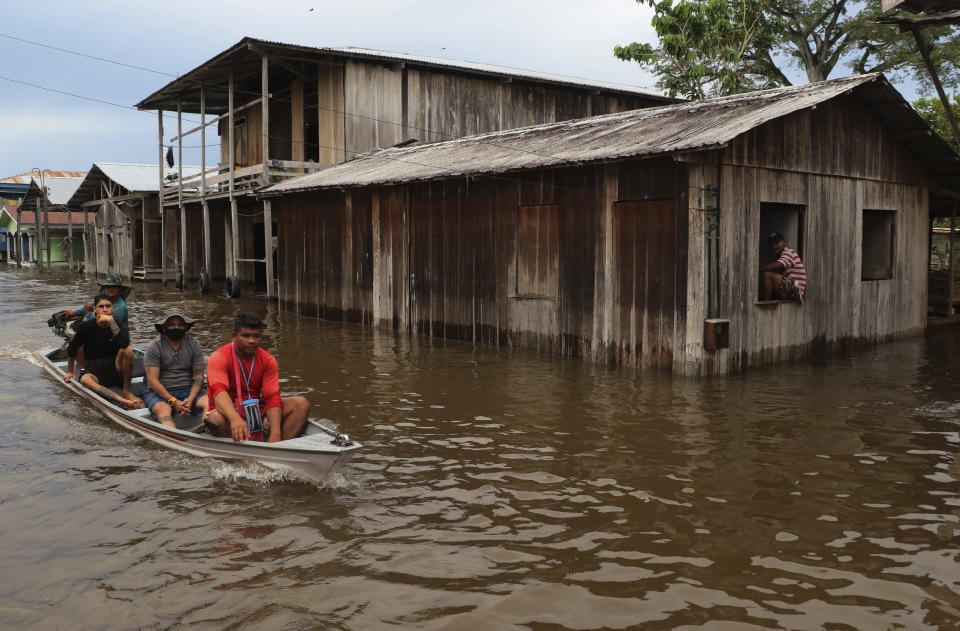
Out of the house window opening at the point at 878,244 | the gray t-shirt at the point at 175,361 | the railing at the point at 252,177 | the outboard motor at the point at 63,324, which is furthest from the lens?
the railing at the point at 252,177

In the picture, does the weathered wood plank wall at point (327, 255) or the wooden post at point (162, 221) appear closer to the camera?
the weathered wood plank wall at point (327, 255)

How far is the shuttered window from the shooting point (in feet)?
43.5

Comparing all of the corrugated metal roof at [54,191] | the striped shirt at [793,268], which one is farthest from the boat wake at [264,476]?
the corrugated metal roof at [54,191]

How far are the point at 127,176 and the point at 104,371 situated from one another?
1171 inches

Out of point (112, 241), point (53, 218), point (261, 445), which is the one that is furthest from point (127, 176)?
point (261, 445)

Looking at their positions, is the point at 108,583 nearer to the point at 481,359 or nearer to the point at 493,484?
the point at 493,484

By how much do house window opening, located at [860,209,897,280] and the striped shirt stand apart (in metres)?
3.15

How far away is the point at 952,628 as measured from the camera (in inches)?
167

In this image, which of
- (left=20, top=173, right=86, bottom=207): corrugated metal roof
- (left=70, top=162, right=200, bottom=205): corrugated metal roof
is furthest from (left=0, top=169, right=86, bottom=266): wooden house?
(left=70, top=162, right=200, bottom=205): corrugated metal roof

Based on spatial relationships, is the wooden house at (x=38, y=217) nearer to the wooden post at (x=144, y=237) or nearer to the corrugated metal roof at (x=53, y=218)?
the corrugated metal roof at (x=53, y=218)

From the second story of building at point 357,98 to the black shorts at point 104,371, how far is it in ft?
43.3

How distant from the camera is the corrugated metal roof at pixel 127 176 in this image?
34.4 m

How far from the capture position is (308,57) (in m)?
23.0

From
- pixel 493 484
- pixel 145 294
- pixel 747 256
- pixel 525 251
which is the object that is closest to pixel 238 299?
pixel 145 294
